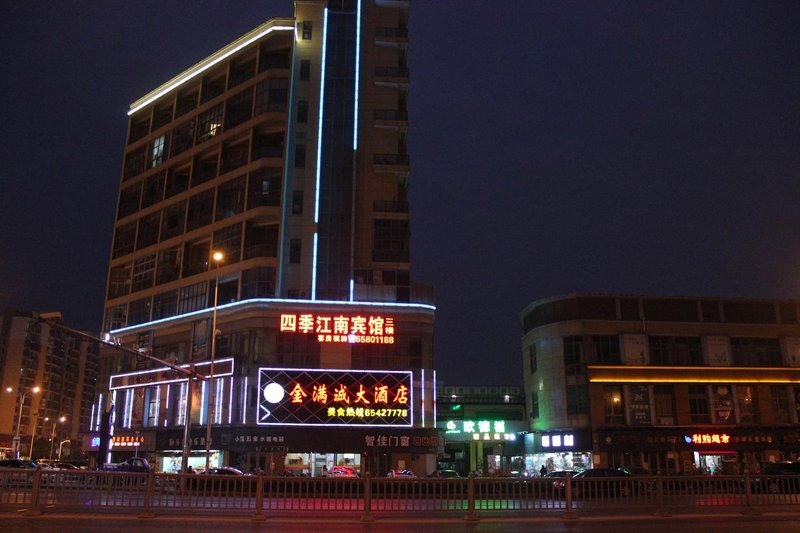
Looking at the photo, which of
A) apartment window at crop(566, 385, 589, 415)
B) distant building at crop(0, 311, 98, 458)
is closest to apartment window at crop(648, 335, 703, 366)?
apartment window at crop(566, 385, 589, 415)

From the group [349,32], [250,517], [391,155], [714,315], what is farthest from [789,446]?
[250,517]

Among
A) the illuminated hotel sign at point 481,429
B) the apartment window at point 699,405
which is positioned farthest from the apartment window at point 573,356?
the illuminated hotel sign at point 481,429

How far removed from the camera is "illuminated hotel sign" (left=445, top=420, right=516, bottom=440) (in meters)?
64.6

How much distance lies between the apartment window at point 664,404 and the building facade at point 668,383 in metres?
0.08

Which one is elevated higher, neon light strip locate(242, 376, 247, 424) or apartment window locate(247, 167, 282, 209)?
apartment window locate(247, 167, 282, 209)

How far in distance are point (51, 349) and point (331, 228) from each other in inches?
4070

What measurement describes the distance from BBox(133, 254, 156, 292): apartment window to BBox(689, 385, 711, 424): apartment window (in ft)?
151

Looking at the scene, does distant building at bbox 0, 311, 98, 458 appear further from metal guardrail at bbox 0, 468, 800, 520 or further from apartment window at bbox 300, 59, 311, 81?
metal guardrail at bbox 0, 468, 800, 520

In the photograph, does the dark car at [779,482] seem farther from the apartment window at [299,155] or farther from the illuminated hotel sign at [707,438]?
the apartment window at [299,155]

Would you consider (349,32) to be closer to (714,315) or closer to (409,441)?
(409,441)

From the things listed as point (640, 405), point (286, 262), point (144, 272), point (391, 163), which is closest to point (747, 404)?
point (640, 405)

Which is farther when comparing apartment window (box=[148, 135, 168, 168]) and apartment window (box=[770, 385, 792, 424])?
apartment window (box=[148, 135, 168, 168])

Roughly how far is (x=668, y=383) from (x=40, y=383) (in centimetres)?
11455

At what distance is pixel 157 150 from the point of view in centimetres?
6191
